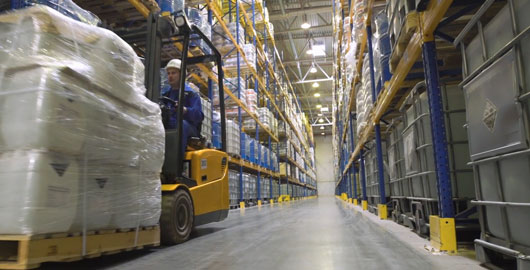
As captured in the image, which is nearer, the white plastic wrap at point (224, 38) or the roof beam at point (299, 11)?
the white plastic wrap at point (224, 38)

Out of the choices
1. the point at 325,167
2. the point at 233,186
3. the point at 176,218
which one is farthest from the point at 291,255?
the point at 325,167

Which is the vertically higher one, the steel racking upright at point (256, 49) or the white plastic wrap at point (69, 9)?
the steel racking upright at point (256, 49)

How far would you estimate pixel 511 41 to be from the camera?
1.57 meters

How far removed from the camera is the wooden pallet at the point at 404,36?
280 centimetres

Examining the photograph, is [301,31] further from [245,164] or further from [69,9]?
[69,9]

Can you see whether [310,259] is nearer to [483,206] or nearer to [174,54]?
[483,206]

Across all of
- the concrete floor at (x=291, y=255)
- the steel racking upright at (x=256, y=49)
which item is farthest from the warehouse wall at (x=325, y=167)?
the concrete floor at (x=291, y=255)

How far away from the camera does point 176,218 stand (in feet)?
10.2

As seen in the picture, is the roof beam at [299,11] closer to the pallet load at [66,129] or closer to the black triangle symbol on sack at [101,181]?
the pallet load at [66,129]

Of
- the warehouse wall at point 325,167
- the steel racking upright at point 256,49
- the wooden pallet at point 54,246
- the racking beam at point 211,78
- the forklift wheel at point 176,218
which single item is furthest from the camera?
the warehouse wall at point 325,167

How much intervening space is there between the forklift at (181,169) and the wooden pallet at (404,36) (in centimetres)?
198

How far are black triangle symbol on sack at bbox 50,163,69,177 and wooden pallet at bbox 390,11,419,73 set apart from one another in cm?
264

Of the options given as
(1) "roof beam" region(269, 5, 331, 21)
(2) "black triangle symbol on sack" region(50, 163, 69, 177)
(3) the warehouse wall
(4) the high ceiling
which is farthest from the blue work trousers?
(3) the warehouse wall

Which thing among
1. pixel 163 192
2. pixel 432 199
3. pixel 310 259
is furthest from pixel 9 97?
pixel 432 199
